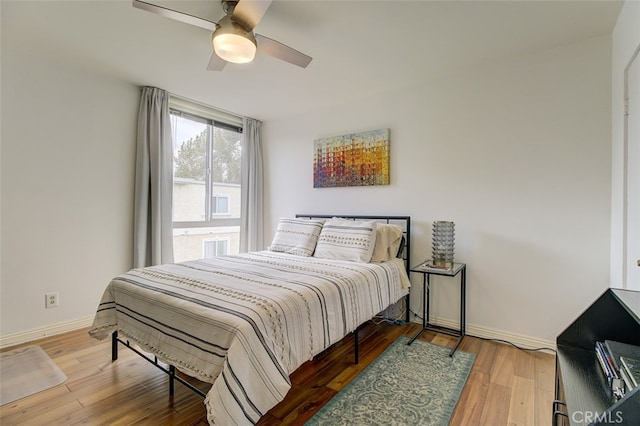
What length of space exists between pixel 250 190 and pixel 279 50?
2381 mm

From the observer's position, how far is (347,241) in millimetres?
2801

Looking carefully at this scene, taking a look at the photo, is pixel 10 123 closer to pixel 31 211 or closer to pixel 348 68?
pixel 31 211

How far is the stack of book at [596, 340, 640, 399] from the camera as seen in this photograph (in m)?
0.85

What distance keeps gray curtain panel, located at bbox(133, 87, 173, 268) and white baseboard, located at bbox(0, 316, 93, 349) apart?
684mm

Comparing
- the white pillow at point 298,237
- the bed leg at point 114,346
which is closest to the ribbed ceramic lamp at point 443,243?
the white pillow at point 298,237

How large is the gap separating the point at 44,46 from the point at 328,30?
233 cm

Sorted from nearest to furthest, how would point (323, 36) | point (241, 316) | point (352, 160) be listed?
1. point (241, 316)
2. point (323, 36)
3. point (352, 160)

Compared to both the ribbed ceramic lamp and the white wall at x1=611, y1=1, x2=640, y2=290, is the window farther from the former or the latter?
the white wall at x1=611, y1=1, x2=640, y2=290

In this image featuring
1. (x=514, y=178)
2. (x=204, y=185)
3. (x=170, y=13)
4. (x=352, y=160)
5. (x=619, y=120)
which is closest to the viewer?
(x=170, y=13)

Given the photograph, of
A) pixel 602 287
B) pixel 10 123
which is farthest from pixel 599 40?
pixel 10 123

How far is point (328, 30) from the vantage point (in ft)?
6.89

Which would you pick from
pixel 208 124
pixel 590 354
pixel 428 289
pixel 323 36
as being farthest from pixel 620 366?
pixel 208 124

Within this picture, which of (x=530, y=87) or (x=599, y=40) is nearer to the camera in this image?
(x=599, y=40)

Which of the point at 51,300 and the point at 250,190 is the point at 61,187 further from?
the point at 250,190
